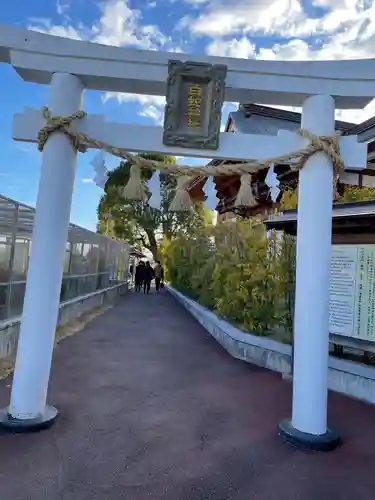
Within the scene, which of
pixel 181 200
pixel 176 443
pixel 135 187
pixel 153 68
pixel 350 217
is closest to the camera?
pixel 176 443

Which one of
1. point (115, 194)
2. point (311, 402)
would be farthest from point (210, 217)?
point (311, 402)

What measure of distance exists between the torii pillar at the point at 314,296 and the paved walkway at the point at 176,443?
0.26 meters

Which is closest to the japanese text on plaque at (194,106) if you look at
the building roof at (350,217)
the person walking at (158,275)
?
the building roof at (350,217)

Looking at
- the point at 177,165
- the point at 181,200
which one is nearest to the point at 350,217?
the point at 181,200

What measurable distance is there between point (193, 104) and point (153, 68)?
0.47m

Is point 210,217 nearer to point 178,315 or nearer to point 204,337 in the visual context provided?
point 178,315

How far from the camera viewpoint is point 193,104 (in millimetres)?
3670

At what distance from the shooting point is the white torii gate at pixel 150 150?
11.6 ft

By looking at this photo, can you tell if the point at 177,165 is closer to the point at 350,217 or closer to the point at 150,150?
the point at 150,150

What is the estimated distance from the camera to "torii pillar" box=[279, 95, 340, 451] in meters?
3.51

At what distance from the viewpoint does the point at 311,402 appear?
11.5 feet

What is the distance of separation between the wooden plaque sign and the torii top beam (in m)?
0.11

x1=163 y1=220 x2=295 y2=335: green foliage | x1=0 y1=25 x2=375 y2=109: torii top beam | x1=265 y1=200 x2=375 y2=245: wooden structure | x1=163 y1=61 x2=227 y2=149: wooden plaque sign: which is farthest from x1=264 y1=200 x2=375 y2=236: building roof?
x1=163 y1=61 x2=227 y2=149: wooden plaque sign

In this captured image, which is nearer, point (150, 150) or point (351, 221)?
point (150, 150)
